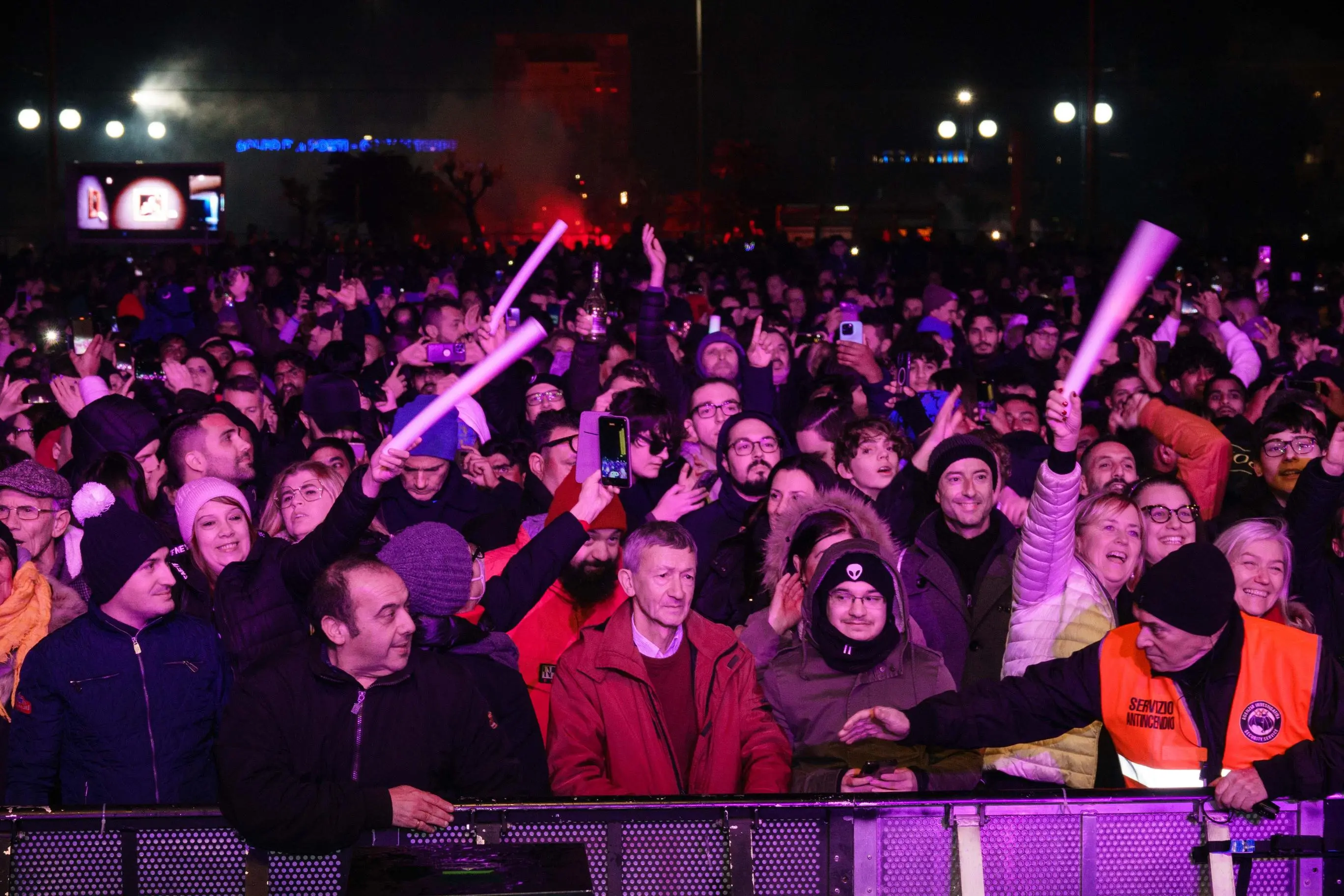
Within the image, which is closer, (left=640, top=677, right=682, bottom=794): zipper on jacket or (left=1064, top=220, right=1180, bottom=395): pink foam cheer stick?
(left=1064, top=220, right=1180, bottom=395): pink foam cheer stick

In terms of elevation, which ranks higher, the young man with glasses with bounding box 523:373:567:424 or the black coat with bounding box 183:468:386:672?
the young man with glasses with bounding box 523:373:567:424

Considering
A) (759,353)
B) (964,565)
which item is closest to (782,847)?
(964,565)

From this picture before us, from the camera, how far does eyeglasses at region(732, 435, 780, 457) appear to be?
592 centimetres

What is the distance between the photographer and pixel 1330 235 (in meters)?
24.0

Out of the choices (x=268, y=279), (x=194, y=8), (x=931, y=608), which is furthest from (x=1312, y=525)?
(x=194, y=8)

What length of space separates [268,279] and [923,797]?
1386cm

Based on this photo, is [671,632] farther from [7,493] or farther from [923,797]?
[7,493]

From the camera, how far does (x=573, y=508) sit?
4883 mm

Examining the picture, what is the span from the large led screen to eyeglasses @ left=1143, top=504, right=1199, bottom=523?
51.6 feet

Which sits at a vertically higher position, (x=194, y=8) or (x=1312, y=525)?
(x=194, y=8)

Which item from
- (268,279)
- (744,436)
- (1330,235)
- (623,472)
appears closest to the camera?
(623,472)

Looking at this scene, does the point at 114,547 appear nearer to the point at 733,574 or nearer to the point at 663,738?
the point at 663,738

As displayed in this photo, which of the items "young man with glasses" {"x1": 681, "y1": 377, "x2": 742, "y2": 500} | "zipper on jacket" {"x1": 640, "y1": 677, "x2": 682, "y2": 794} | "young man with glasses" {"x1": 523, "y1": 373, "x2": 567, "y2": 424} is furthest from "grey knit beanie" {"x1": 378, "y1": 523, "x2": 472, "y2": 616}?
"young man with glasses" {"x1": 523, "y1": 373, "x2": 567, "y2": 424}

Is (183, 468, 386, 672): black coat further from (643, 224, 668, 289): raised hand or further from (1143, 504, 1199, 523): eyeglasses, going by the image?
(643, 224, 668, 289): raised hand
